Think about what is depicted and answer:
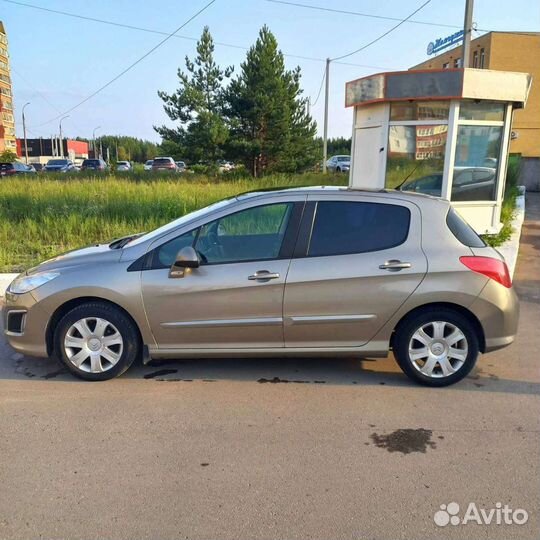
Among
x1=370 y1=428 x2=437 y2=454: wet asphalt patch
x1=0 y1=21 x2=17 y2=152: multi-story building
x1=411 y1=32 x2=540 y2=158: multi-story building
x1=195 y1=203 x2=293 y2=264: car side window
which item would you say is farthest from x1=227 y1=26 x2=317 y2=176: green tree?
x1=0 y1=21 x2=17 y2=152: multi-story building

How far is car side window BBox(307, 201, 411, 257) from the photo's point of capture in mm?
3996

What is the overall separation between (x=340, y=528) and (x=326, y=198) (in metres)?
2.47

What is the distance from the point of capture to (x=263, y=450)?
316 cm

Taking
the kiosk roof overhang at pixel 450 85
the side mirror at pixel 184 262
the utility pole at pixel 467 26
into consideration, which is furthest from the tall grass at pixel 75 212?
the side mirror at pixel 184 262

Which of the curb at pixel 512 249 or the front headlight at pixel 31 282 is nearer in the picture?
the front headlight at pixel 31 282

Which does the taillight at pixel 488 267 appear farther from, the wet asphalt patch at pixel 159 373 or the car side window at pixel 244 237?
the wet asphalt patch at pixel 159 373

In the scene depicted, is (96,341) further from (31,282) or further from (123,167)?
(123,167)

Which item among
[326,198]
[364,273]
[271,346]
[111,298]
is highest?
[326,198]

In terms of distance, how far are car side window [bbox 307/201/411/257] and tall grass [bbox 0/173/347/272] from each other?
5.39 m

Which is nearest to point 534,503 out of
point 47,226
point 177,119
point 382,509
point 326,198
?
point 382,509

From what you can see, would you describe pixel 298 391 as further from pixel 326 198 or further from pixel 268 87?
pixel 268 87

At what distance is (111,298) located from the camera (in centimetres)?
397

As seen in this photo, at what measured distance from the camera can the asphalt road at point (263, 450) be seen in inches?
100

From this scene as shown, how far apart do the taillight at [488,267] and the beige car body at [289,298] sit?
0.15ft
